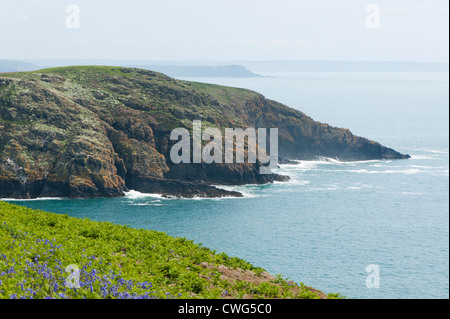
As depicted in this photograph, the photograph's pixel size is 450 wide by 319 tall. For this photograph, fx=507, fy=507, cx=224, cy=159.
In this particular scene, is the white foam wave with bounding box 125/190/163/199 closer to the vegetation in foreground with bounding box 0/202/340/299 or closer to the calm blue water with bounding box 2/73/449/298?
the calm blue water with bounding box 2/73/449/298

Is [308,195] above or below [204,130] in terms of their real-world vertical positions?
below

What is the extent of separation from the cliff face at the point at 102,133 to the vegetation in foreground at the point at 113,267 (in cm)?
7805

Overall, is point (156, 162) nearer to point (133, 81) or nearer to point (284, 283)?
point (133, 81)

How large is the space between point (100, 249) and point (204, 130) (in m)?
105

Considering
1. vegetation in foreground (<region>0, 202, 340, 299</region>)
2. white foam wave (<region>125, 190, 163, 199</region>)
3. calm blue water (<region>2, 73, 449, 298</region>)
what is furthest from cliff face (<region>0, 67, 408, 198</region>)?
vegetation in foreground (<region>0, 202, 340, 299</region>)

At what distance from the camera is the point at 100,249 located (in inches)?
778

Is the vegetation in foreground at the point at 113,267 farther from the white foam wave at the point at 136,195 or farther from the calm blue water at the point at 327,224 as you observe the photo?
the white foam wave at the point at 136,195

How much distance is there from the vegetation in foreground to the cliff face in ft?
256

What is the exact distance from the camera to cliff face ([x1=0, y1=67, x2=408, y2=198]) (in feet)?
326

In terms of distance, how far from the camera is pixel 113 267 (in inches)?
705

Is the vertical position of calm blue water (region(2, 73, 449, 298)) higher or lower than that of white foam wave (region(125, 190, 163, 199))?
lower

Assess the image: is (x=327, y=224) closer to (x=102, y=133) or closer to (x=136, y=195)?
(x=136, y=195)

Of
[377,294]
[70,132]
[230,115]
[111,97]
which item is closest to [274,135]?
[230,115]

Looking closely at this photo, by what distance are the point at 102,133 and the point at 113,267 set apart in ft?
322
